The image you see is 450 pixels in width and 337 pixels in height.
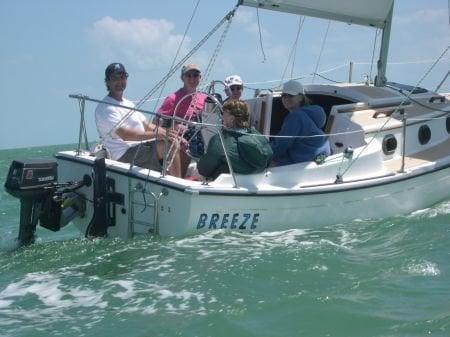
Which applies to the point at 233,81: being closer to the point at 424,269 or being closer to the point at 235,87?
the point at 235,87

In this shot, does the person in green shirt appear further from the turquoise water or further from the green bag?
the turquoise water

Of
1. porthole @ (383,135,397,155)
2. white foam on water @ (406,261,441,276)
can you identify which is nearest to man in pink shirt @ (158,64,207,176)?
porthole @ (383,135,397,155)

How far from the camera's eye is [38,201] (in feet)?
21.9

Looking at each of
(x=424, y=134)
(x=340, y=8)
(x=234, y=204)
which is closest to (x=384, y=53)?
(x=340, y=8)

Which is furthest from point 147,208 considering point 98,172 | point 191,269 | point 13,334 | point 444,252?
point 444,252

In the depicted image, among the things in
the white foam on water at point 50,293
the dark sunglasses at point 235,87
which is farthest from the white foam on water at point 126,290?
the dark sunglasses at point 235,87

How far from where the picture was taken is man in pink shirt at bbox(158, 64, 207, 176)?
804 centimetres

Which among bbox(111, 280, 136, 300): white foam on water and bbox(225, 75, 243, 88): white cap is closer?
bbox(111, 280, 136, 300): white foam on water

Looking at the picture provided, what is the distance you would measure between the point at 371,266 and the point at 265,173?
165 cm

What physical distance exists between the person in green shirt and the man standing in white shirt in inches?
20.4

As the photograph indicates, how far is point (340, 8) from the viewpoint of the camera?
8961 mm

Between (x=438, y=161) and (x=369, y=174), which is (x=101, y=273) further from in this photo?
(x=438, y=161)

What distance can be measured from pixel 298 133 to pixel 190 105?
4.99ft

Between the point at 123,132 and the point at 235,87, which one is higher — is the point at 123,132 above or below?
below
